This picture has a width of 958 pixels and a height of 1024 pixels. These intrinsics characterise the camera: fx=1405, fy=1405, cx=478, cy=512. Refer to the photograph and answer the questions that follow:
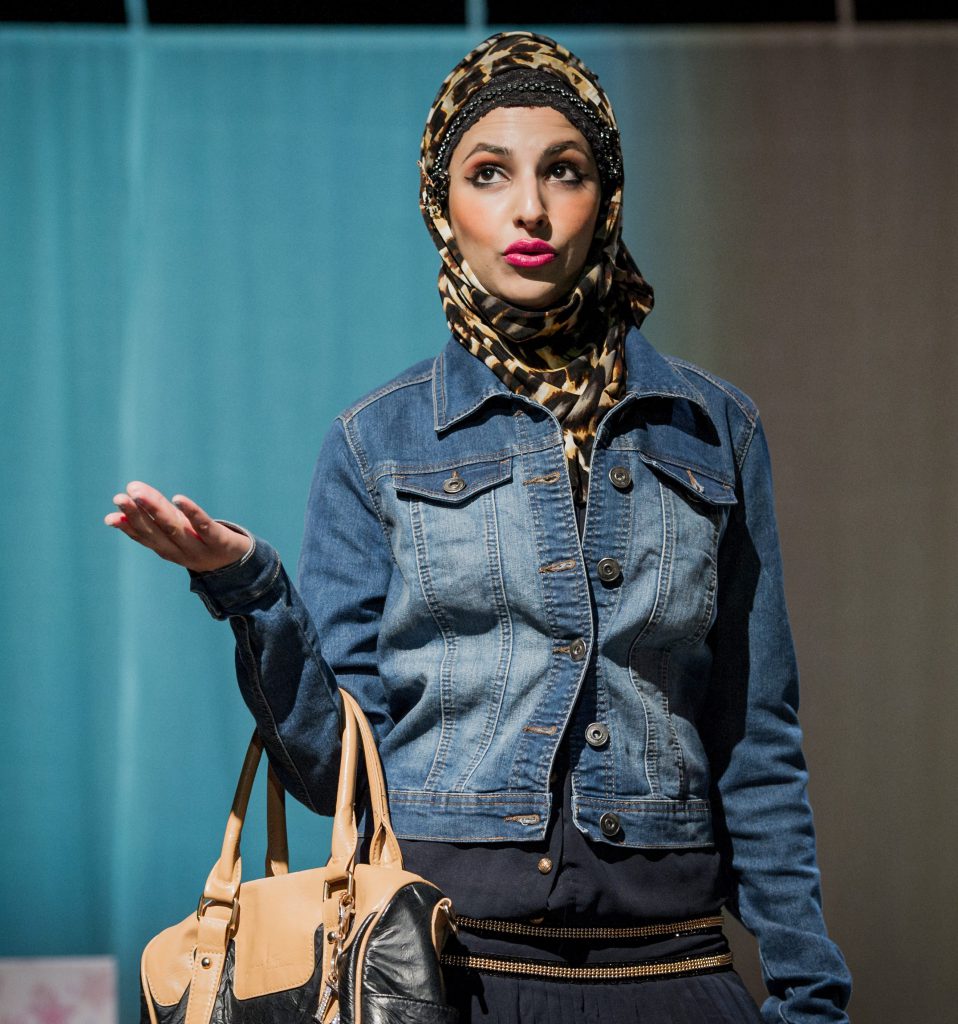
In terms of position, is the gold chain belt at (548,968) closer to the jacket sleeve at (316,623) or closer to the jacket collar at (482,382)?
the jacket sleeve at (316,623)

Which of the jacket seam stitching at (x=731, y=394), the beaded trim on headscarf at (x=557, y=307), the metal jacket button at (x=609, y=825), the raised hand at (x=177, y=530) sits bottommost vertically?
the metal jacket button at (x=609, y=825)

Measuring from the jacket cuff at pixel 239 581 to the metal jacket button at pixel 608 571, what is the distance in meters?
0.29

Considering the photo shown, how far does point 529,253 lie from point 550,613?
0.36 metres

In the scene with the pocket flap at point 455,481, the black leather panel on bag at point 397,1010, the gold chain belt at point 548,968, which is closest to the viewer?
the black leather panel on bag at point 397,1010

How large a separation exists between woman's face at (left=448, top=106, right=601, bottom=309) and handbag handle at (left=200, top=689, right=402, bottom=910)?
44 centimetres

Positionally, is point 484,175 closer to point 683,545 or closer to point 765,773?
point 683,545

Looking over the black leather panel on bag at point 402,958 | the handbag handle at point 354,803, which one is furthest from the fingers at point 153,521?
the black leather panel on bag at point 402,958

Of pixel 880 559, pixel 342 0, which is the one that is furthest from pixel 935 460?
pixel 342 0

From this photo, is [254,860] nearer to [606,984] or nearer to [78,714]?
[78,714]

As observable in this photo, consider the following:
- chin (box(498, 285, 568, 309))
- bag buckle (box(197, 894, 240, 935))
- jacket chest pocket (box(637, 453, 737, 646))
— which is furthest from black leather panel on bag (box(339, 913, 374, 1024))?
chin (box(498, 285, 568, 309))

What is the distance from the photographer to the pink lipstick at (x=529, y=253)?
1.35 metres

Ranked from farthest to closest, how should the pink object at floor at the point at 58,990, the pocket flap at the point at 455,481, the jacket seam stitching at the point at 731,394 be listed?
the pink object at floor at the point at 58,990, the jacket seam stitching at the point at 731,394, the pocket flap at the point at 455,481

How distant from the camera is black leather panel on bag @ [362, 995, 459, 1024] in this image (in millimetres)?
1080

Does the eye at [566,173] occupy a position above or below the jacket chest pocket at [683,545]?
above
